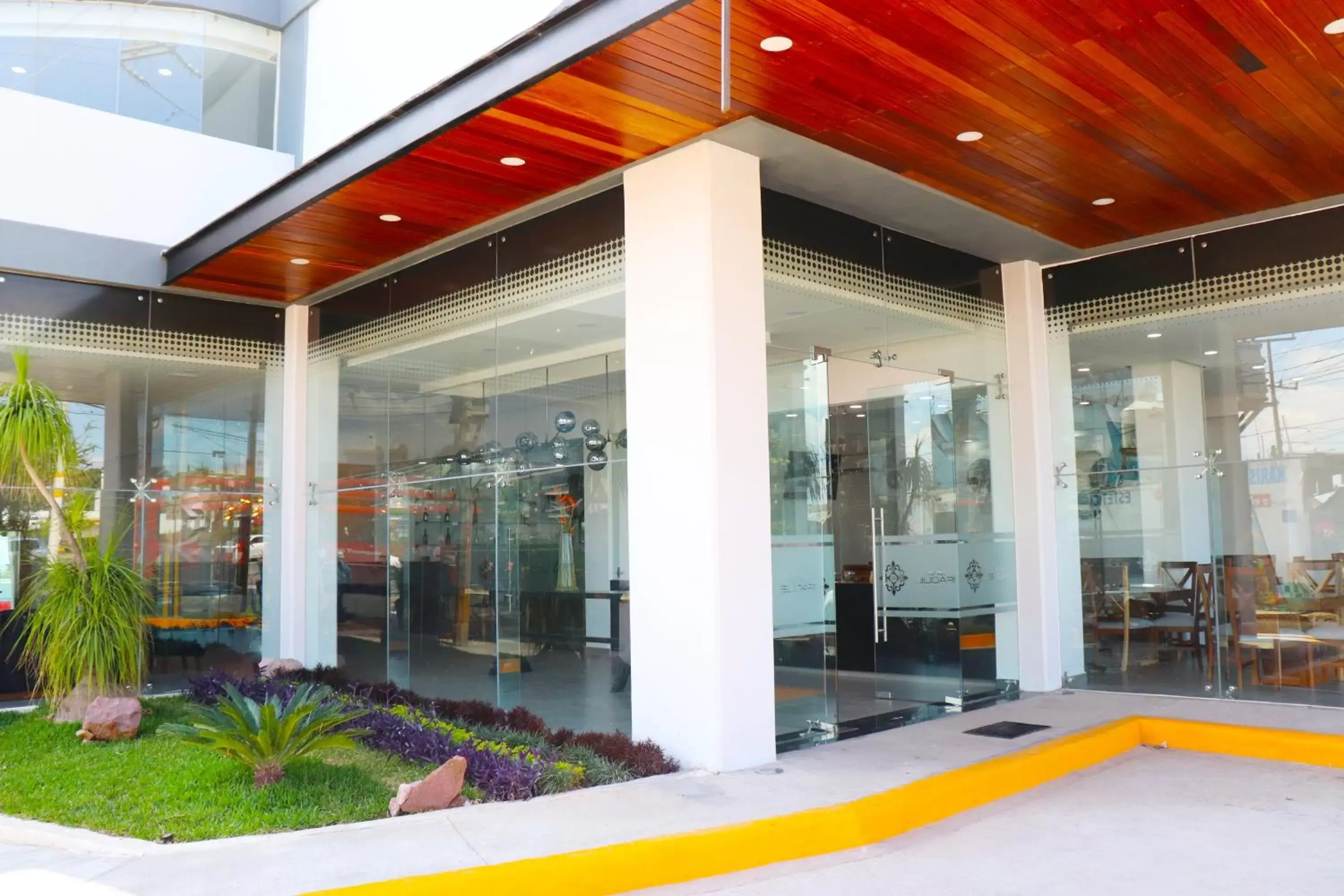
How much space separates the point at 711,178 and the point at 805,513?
2195mm

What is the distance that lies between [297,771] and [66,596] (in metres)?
3.20

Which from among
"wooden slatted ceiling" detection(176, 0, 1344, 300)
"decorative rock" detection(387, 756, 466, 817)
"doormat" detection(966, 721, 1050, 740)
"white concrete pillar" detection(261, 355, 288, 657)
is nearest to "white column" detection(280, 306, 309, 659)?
"white concrete pillar" detection(261, 355, 288, 657)

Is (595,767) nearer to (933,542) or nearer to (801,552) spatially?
(801,552)

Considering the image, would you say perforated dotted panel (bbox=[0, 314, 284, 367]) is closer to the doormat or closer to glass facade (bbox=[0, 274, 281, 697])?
glass facade (bbox=[0, 274, 281, 697])

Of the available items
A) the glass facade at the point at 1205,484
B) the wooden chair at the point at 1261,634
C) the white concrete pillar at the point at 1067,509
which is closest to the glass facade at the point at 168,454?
the white concrete pillar at the point at 1067,509

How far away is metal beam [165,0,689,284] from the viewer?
485 centimetres

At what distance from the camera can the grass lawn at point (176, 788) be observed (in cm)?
500

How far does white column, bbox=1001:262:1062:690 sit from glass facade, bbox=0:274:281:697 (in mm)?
6918

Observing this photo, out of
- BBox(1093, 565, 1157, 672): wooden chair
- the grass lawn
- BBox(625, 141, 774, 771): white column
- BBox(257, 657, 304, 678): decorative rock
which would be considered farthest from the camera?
BBox(257, 657, 304, 678): decorative rock

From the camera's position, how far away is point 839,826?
191 inches

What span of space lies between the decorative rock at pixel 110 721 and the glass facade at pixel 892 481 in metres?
4.61

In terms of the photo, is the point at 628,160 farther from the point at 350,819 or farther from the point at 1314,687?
the point at 1314,687

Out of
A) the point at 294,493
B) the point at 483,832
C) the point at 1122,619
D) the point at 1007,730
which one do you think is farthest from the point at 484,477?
the point at 1122,619

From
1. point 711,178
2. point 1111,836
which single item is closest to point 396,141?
point 711,178
